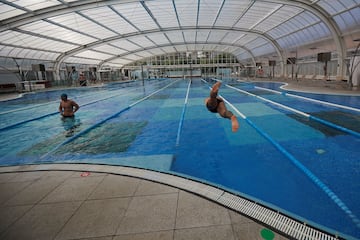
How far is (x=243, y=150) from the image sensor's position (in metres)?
5.11

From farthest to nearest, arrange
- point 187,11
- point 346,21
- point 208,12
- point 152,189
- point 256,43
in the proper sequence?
point 256,43, point 208,12, point 187,11, point 346,21, point 152,189

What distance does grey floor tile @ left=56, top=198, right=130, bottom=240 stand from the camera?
2.15 metres

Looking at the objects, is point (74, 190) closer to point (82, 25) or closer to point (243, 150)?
point (243, 150)

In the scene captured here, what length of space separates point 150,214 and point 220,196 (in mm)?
918

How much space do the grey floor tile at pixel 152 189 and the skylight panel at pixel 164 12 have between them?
1852cm

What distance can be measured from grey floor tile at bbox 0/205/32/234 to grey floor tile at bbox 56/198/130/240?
68 centimetres

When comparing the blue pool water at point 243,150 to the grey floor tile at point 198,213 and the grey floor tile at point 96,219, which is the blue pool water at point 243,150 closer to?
the grey floor tile at point 198,213

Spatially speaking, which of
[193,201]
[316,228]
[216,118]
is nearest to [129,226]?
[193,201]

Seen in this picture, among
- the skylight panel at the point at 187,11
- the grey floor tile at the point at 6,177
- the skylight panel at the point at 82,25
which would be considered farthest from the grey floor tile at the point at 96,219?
the skylight panel at the point at 82,25

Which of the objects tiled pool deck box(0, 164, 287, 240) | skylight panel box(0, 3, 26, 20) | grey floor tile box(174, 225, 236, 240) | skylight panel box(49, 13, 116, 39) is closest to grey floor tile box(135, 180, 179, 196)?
tiled pool deck box(0, 164, 287, 240)

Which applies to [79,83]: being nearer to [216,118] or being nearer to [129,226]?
[216,118]

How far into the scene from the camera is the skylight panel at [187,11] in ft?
61.1

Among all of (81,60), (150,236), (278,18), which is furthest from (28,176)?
(81,60)

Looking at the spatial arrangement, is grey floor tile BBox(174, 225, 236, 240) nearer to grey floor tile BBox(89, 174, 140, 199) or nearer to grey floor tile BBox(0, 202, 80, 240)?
grey floor tile BBox(89, 174, 140, 199)
